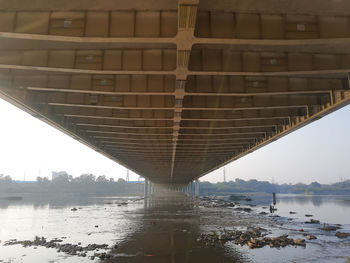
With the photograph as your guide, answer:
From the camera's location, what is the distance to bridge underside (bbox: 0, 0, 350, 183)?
10430 mm

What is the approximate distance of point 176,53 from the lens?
524 inches

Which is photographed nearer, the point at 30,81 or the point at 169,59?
the point at 169,59

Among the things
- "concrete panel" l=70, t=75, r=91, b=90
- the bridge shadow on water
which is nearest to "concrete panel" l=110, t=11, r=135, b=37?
"concrete panel" l=70, t=75, r=91, b=90

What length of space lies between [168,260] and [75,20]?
14.7 metres

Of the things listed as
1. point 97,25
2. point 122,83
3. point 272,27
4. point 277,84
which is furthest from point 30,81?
point 277,84

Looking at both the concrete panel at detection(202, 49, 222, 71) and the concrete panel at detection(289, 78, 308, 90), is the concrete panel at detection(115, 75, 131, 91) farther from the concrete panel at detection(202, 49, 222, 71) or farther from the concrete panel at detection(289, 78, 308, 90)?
the concrete panel at detection(289, 78, 308, 90)

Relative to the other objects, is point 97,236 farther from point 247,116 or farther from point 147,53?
point 147,53

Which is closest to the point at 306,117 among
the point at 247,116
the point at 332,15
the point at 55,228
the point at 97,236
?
the point at 247,116

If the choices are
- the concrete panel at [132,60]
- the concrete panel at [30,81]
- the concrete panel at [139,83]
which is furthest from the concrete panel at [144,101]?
the concrete panel at [30,81]

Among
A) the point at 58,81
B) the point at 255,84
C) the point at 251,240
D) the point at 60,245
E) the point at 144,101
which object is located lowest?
the point at 60,245

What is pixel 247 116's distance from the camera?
21625mm

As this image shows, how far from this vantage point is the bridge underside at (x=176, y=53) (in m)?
10.4

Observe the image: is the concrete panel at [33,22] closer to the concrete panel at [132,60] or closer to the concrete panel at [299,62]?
the concrete panel at [132,60]

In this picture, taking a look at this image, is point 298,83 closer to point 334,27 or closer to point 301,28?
point 334,27
